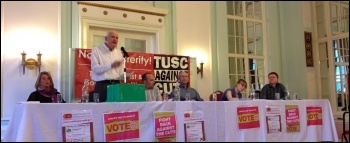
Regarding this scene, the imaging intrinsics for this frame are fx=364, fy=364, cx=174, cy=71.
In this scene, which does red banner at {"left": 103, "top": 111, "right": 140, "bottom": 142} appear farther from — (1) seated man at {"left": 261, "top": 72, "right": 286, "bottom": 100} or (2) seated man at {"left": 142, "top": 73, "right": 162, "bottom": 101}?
(1) seated man at {"left": 261, "top": 72, "right": 286, "bottom": 100}

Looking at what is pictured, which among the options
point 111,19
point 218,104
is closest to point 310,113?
point 218,104

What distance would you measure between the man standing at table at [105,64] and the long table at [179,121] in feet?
1.54

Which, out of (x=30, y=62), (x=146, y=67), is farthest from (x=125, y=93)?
(x=146, y=67)

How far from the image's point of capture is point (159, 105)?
2918 millimetres

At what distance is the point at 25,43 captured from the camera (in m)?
4.61

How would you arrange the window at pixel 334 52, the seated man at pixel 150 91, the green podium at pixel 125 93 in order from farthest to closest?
the window at pixel 334 52 < the seated man at pixel 150 91 < the green podium at pixel 125 93

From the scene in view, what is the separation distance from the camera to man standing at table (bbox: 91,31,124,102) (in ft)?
10.3

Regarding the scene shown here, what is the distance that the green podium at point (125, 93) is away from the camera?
9.31ft

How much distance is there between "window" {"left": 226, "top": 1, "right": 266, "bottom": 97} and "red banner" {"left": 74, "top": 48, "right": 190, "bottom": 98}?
3.93 ft

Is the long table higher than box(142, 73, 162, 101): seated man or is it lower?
lower

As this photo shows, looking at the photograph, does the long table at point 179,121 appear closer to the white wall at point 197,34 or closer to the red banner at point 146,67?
the red banner at point 146,67

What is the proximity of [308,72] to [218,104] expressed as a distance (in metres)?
4.03

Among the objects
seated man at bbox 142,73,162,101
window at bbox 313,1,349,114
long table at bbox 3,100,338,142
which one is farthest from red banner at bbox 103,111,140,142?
window at bbox 313,1,349,114

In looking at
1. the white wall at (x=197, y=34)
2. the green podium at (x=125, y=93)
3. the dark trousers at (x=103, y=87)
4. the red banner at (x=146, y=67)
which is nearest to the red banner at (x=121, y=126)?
the green podium at (x=125, y=93)
